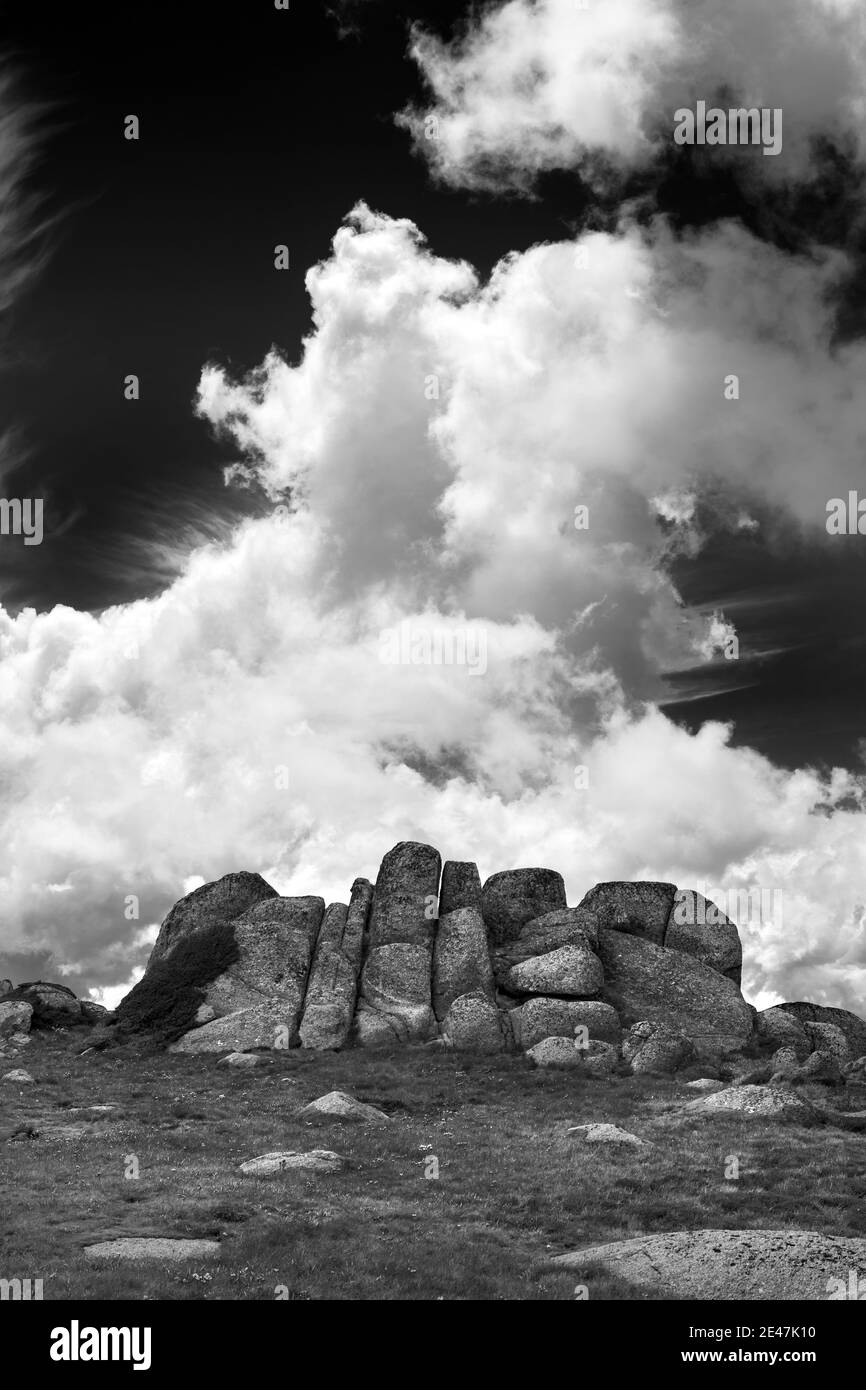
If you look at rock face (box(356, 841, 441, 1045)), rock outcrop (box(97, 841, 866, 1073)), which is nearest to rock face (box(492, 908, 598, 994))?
rock outcrop (box(97, 841, 866, 1073))

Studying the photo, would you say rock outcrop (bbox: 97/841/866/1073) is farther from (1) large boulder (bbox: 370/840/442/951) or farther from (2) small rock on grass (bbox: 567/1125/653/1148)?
(2) small rock on grass (bbox: 567/1125/653/1148)

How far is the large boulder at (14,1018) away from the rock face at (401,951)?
74.4 ft

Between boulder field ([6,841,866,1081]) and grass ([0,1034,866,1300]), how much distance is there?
30.4 ft

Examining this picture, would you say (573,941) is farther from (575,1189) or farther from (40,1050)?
(575,1189)

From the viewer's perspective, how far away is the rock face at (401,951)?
6731 cm

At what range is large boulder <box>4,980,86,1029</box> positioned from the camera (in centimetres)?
7412

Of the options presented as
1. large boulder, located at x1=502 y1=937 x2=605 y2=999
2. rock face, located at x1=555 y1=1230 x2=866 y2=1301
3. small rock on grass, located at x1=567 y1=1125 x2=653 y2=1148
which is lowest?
rock face, located at x1=555 y1=1230 x2=866 y2=1301

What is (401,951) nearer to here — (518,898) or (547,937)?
(547,937)

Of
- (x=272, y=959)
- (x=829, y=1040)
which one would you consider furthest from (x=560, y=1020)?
(x=272, y=959)

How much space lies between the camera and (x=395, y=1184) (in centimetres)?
3531
